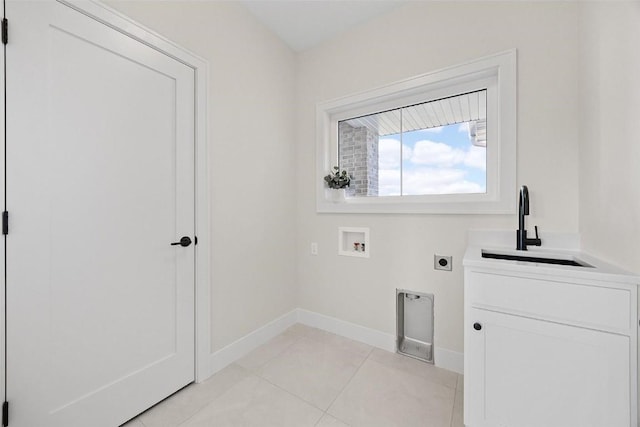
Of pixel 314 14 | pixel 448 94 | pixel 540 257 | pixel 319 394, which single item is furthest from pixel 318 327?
pixel 314 14

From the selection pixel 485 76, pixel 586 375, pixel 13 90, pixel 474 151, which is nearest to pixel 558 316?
pixel 586 375

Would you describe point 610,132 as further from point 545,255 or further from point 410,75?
point 410,75

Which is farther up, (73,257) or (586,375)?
(73,257)

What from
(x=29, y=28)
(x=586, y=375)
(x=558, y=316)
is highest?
(x=29, y=28)

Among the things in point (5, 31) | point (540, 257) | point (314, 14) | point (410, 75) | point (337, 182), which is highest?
point (314, 14)

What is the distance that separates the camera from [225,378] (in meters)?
1.72

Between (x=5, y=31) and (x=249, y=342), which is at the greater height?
(x=5, y=31)

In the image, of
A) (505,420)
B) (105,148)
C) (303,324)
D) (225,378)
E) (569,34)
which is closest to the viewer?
(505,420)

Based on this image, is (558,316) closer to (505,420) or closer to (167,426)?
(505,420)

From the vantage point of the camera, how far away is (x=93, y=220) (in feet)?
4.09

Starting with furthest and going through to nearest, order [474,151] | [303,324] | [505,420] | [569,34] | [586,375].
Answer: [303,324] → [474,151] → [569,34] → [505,420] → [586,375]

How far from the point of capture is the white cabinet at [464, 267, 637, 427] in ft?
3.05

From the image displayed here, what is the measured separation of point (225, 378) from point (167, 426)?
423 mm

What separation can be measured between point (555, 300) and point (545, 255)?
0.53 m
